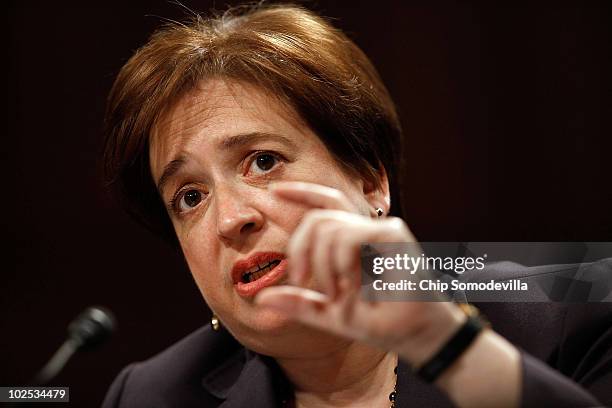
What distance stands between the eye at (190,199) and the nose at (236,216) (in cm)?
12

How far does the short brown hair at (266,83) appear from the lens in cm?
135

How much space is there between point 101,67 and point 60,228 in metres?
0.42

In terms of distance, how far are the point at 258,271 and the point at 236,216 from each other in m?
0.10

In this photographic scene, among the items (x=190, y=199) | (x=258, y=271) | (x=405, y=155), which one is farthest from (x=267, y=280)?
(x=405, y=155)

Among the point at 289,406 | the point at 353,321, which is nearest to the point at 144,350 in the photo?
the point at 289,406

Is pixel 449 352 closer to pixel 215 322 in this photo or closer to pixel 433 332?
pixel 433 332

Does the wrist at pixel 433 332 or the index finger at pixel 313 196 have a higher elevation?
the index finger at pixel 313 196

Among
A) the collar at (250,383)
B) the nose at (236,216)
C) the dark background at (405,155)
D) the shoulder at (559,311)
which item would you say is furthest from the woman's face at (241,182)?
the dark background at (405,155)

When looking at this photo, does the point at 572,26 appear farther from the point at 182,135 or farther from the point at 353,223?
the point at 353,223

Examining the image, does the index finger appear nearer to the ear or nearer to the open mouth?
the open mouth

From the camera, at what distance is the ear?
1423 mm

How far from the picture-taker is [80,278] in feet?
6.34

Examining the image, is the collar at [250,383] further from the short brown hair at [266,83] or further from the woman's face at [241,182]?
the short brown hair at [266,83]

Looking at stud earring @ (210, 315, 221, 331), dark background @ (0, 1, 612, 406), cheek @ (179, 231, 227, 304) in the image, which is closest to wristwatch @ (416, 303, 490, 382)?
cheek @ (179, 231, 227, 304)
